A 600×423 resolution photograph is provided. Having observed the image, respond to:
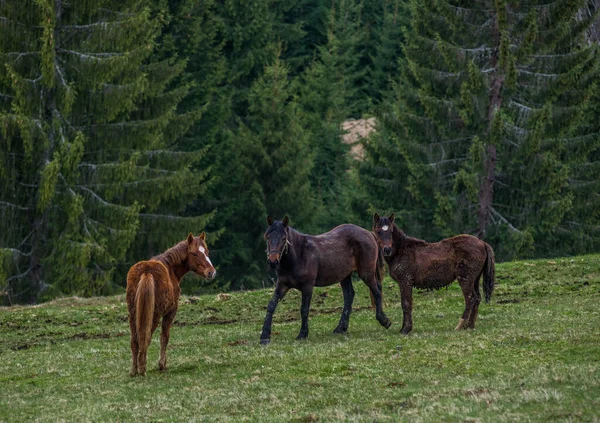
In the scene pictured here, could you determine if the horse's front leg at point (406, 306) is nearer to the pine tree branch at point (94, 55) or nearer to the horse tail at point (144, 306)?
the horse tail at point (144, 306)

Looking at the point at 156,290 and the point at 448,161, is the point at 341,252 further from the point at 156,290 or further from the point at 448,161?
the point at 448,161

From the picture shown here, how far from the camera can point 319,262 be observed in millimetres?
19984

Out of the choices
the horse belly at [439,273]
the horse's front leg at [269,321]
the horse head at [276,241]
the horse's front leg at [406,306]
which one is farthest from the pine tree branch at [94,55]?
the horse belly at [439,273]

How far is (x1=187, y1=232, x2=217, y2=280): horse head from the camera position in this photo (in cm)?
1709

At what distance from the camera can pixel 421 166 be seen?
50.6 meters

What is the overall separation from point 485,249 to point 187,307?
10801 mm

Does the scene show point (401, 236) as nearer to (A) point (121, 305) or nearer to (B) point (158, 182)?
(A) point (121, 305)

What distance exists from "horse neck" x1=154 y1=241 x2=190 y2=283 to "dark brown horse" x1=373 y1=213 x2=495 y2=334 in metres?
4.05

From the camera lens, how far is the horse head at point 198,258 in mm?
17094

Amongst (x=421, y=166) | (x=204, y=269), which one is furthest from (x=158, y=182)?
(x=204, y=269)

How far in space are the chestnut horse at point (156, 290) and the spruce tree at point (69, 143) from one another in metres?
26.1

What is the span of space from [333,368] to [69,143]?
2984 centimetres

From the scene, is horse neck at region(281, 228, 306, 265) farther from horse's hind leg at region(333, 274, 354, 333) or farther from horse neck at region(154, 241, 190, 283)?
horse neck at region(154, 241, 190, 283)

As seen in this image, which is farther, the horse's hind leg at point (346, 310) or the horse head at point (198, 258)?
the horse's hind leg at point (346, 310)
